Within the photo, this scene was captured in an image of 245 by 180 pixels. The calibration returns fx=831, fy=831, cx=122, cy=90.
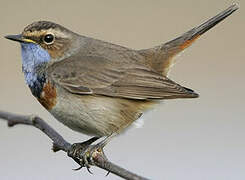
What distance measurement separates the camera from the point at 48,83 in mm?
5246

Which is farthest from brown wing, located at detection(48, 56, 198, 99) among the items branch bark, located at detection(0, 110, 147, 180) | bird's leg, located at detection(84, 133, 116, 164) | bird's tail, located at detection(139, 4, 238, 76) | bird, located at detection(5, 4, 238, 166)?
branch bark, located at detection(0, 110, 147, 180)

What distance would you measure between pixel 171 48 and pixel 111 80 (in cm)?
54

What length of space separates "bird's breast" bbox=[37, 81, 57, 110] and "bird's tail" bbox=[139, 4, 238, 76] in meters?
0.73

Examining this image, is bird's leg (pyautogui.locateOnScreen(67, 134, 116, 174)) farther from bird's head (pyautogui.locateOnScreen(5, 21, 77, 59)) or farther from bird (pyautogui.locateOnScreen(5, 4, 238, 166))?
bird's head (pyautogui.locateOnScreen(5, 21, 77, 59))

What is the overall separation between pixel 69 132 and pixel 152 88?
200 centimetres

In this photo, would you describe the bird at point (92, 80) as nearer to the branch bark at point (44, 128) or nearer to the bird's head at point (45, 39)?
the bird's head at point (45, 39)

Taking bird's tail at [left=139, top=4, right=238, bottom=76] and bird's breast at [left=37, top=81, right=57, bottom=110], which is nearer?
bird's breast at [left=37, top=81, right=57, bottom=110]

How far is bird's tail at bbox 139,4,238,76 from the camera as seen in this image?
555 centimetres

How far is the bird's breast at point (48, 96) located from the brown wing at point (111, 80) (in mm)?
58

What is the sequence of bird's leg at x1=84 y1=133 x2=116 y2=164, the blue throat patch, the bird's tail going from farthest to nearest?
1. the bird's tail
2. the blue throat patch
3. bird's leg at x1=84 y1=133 x2=116 y2=164

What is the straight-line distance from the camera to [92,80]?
5.36 m

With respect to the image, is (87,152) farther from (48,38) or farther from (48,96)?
(48,38)

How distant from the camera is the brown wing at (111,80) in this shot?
17.1 ft

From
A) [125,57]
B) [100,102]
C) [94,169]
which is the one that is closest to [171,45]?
[125,57]
